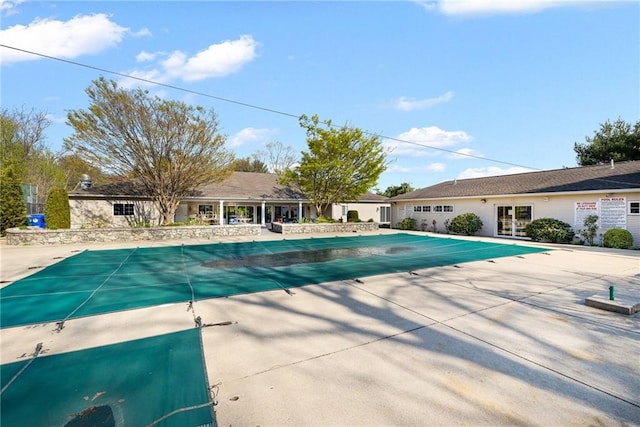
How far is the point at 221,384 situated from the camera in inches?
103

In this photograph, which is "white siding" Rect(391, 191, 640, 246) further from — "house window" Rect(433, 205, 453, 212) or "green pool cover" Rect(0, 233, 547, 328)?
"green pool cover" Rect(0, 233, 547, 328)

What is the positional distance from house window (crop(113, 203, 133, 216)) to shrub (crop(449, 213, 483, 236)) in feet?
68.4

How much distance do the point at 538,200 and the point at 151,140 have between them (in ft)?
66.7

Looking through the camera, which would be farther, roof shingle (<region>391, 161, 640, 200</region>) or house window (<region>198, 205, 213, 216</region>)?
house window (<region>198, 205, 213, 216</region>)

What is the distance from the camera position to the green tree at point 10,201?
1416cm

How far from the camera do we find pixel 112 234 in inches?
535

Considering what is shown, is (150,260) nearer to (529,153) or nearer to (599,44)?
(599,44)

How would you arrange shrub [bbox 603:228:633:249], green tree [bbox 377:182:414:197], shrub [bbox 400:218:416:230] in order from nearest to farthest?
shrub [bbox 603:228:633:249] → shrub [bbox 400:218:416:230] → green tree [bbox 377:182:414:197]

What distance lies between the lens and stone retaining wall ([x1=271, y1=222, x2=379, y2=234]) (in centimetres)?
1767

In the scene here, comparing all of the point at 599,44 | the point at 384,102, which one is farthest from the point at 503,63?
the point at 384,102

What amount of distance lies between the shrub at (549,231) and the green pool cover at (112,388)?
1637 cm

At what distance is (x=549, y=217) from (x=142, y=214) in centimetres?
2383

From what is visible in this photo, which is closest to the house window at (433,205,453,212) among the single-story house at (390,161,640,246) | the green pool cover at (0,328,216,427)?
the single-story house at (390,161,640,246)

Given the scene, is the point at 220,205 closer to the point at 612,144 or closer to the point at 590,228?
the point at 590,228
